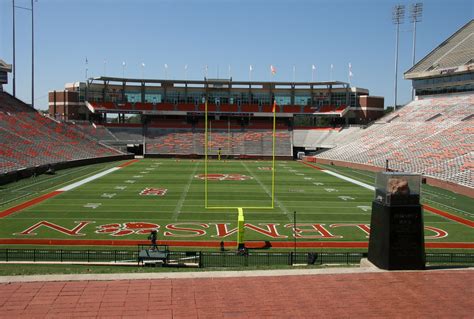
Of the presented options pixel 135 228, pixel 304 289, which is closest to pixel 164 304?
pixel 304 289

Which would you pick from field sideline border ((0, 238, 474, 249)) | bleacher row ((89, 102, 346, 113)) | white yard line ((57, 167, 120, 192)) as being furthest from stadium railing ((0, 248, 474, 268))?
bleacher row ((89, 102, 346, 113))

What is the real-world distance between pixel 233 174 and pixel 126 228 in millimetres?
20543

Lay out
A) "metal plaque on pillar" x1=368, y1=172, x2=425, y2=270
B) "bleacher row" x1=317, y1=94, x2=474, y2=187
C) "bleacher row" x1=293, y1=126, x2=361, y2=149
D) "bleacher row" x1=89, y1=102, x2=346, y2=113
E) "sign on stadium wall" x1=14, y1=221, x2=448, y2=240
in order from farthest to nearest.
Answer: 1. "bleacher row" x1=89, y1=102, x2=346, y2=113
2. "bleacher row" x1=293, y1=126, x2=361, y2=149
3. "bleacher row" x1=317, y1=94, x2=474, y2=187
4. "sign on stadium wall" x1=14, y1=221, x2=448, y2=240
5. "metal plaque on pillar" x1=368, y1=172, x2=425, y2=270

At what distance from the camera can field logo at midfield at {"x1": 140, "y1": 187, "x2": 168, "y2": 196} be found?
27.2m

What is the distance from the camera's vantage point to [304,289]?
Result: 28.3 feet

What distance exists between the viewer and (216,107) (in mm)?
68438

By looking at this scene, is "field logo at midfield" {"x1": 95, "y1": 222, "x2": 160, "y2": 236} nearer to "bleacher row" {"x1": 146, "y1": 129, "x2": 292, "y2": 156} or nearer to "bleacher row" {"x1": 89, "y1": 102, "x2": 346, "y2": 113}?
"bleacher row" {"x1": 146, "y1": 129, "x2": 292, "y2": 156}

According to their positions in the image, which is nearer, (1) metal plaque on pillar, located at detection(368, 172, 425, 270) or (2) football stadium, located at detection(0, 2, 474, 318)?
(1) metal plaque on pillar, located at detection(368, 172, 425, 270)

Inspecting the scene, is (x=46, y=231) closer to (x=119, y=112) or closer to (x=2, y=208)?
(x=2, y=208)

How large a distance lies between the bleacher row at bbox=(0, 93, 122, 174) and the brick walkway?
25.5 meters

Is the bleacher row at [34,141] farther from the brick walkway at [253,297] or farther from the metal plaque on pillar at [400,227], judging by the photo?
the metal plaque on pillar at [400,227]

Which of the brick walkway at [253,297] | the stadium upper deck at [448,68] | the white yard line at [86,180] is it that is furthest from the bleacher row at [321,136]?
the brick walkway at [253,297]

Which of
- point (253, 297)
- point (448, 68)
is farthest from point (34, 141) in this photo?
point (448, 68)

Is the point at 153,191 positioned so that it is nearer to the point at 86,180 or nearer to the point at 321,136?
the point at 86,180
